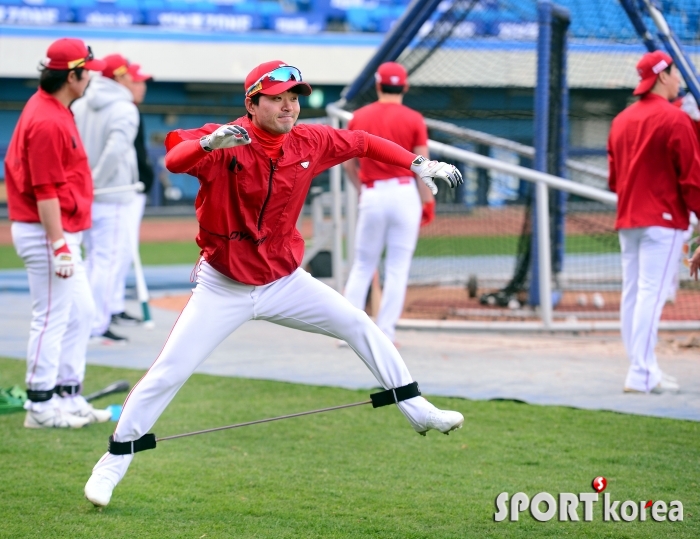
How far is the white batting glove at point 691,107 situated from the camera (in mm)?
6898

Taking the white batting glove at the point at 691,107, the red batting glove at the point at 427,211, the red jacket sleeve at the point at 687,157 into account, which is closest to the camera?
the red jacket sleeve at the point at 687,157

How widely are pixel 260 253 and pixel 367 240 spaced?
3.69 m

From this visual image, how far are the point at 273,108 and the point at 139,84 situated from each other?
4.98 metres

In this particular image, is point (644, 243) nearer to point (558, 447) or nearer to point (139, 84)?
point (558, 447)

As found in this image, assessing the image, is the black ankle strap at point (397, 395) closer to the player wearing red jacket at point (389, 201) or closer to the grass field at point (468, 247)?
the player wearing red jacket at point (389, 201)

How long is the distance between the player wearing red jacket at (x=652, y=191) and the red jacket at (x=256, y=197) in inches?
103

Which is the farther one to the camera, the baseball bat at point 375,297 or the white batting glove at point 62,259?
the baseball bat at point 375,297

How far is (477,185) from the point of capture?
38.1 feet

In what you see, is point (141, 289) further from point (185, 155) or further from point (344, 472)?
point (185, 155)

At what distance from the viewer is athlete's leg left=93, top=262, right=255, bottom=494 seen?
4309 millimetres

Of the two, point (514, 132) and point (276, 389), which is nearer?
point (276, 389)

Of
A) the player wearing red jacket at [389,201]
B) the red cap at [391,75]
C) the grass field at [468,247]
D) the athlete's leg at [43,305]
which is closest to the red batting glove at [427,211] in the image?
the player wearing red jacket at [389,201]

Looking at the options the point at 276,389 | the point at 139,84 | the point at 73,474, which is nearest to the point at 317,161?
the point at 73,474

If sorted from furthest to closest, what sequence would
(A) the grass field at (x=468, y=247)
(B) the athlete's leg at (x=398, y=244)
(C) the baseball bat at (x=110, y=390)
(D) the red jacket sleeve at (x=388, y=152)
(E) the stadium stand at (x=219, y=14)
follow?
1. (E) the stadium stand at (x=219, y=14)
2. (A) the grass field at (x=468, y=247)
3. (B) the athlete's leg at (x=398, y=244)
4. (C) the baseball bat at (x=110, y=390)
5. (D) the red jacket sleeve at (x=388, y=152)
